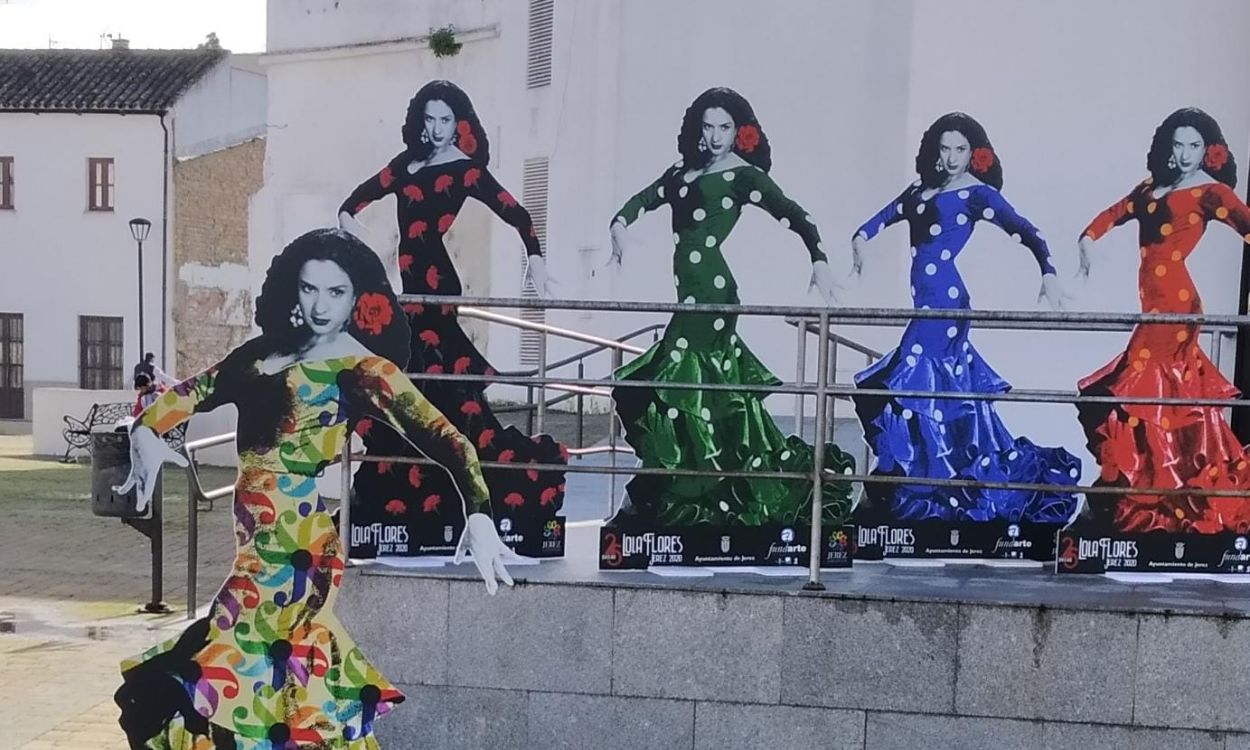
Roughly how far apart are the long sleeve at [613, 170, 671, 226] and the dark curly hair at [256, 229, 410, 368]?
3.41ft

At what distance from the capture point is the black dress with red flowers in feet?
17.0

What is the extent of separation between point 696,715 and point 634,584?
0.57 meters

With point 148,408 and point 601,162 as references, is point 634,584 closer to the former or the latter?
point 148,408

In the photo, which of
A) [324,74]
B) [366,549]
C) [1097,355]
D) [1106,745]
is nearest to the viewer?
[1106,745]

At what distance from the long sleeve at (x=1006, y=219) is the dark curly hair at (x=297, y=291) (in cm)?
259

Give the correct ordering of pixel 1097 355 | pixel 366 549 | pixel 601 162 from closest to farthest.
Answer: pixel 366 549
pixel 1097 355
pixel 601 162

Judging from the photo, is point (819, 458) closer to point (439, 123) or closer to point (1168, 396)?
point (1168, 396)

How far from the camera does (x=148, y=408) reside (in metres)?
4.89

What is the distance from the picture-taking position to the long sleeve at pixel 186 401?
4855mm

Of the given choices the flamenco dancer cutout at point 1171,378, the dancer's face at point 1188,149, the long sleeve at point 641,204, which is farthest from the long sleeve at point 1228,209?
the long sleeve at point 641,204

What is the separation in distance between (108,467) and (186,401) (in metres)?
4.80

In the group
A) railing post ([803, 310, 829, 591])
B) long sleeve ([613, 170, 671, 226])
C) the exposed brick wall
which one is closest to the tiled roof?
the exposed brick wall

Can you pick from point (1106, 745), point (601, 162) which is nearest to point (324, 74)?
point (601, 162)

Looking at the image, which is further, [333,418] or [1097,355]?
[1097,355]
